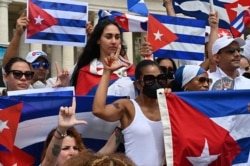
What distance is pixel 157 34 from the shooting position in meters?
9.44

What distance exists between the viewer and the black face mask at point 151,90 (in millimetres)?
5797

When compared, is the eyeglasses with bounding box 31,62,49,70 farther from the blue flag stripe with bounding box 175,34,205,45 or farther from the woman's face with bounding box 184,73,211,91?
the blue flag stripe with bounding box 175,34,205,45

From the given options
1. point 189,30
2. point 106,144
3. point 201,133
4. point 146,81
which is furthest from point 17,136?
point 189,30

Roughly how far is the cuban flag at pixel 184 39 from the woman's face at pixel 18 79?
3.46 meters

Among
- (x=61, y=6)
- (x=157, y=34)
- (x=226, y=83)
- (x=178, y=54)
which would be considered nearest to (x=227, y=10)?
(x=178, y=54)

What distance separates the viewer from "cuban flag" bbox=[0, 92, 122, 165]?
599 cm

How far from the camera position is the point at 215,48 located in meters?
7.20

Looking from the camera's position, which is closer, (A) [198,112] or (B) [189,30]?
(A) [198,112]

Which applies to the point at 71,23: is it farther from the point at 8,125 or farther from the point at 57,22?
the point at 8,125

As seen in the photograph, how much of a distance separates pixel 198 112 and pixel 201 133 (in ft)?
0.90

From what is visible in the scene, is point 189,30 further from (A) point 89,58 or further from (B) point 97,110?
(B) point 97,110

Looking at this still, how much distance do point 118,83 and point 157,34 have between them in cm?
284

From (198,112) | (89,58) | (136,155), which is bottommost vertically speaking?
(136,155)

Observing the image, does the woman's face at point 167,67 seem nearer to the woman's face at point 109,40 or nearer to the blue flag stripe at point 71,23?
the blue flag stripe at point 71,23
